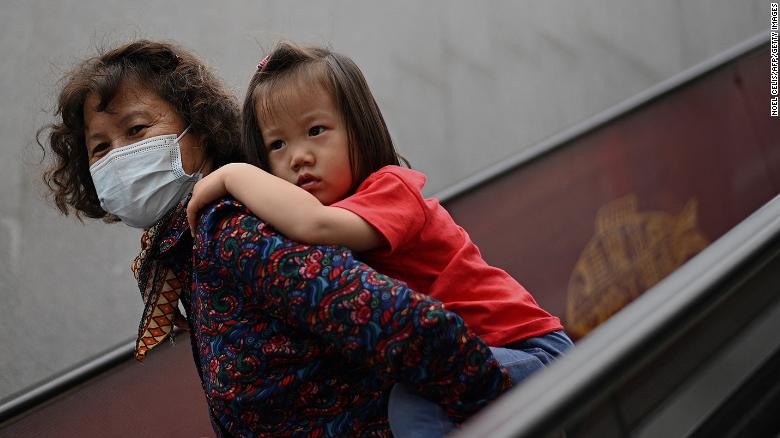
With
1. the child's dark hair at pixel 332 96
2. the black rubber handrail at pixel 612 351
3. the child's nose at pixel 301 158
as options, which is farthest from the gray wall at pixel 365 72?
the black rubber handrail at pixel 612 351

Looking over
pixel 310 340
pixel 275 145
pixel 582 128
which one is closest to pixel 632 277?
pixel 582 128

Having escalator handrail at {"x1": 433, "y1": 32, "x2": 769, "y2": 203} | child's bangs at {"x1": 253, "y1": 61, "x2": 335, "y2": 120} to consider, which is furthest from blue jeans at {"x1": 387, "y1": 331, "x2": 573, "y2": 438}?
escalator handrail at {"x1": 433, "y1": 32, "x2": 769, "y2": 203}

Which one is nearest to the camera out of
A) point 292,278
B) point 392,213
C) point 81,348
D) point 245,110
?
point 292,278

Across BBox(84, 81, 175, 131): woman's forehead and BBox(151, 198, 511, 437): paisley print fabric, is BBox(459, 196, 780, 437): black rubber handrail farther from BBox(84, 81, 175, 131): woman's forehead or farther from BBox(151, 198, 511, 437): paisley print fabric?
BBox(84, 81, 175, 131): woman's forehead

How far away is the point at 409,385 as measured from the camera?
1.29 metres

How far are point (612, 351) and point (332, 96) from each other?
30.2 inches

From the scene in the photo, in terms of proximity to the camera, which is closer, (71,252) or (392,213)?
(392,213)

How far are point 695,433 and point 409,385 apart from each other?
1.73 feet

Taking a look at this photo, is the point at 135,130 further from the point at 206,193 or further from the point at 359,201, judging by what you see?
the point at 359,201

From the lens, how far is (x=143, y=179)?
1595 millimetres

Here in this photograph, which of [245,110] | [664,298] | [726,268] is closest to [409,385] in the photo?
[664,298]

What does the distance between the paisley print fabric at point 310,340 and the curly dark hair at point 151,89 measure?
379mm

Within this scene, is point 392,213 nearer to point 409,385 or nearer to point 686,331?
point 409,385

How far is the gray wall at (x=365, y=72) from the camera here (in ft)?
12.9
